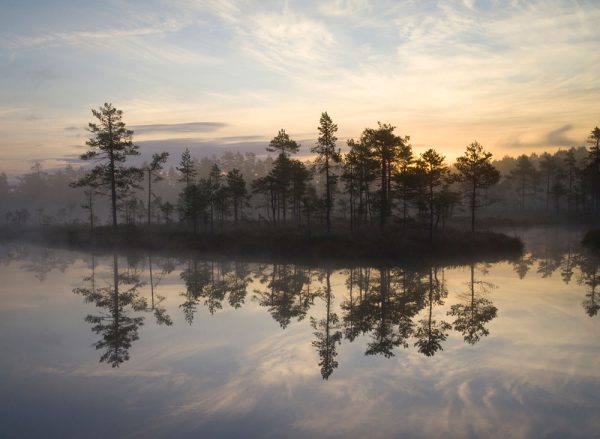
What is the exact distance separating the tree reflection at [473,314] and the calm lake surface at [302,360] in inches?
4.5

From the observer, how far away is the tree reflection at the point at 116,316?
1331 centimetres

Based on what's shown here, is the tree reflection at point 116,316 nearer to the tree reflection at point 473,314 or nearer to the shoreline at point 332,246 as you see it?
the tree reflection at point 473,314

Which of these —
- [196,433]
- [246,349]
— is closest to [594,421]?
[196,433]

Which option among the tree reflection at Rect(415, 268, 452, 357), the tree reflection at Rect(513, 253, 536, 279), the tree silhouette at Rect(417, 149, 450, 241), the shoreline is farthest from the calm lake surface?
the tree silhouette at Rect(417, 149, 450, 241)

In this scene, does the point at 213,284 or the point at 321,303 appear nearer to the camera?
the point at 321,303

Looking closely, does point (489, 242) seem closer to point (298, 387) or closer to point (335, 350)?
point (335, 350)

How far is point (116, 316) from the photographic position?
1786cm

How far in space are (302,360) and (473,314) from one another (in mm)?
8884

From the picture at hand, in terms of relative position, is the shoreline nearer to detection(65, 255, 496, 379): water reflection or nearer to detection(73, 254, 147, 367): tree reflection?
detection(65, 255, 496, 379): water reflection

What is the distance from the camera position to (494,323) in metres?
16.4

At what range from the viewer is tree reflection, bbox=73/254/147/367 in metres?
13.3

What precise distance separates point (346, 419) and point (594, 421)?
4810 millimetres

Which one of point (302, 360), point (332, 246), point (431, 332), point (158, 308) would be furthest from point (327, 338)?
point (332, 246)

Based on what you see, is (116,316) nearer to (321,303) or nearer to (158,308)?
(158,308)
